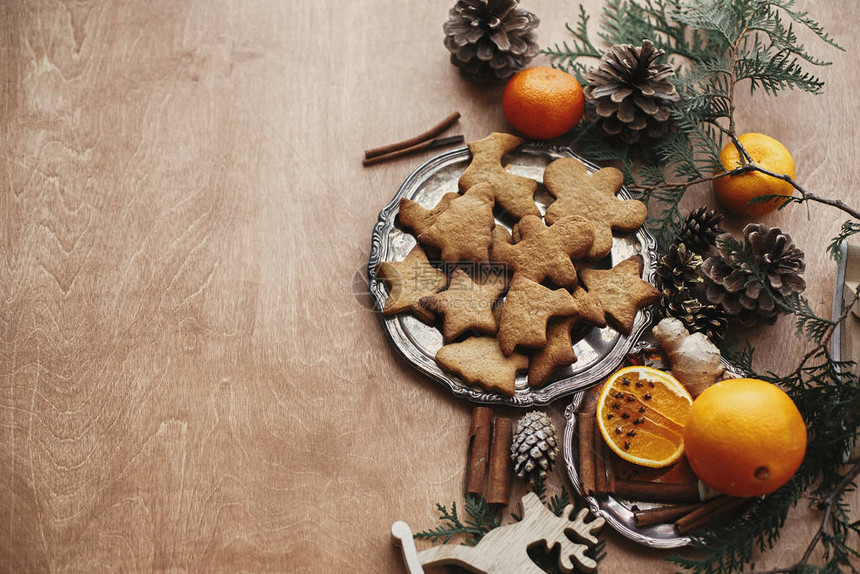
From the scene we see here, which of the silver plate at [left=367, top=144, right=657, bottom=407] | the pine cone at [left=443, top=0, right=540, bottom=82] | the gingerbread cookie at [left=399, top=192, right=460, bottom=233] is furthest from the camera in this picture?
the pine cone at [left=443, top=0, right=540, bottom=82]

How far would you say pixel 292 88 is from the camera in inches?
64.3

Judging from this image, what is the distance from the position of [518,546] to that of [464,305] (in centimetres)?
45

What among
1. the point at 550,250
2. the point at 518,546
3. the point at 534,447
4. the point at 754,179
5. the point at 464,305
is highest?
the point at 754,179

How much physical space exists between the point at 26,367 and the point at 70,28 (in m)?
0.85

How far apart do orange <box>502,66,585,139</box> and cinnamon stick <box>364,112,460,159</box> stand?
0.46 ft

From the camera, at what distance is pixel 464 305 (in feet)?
4.44

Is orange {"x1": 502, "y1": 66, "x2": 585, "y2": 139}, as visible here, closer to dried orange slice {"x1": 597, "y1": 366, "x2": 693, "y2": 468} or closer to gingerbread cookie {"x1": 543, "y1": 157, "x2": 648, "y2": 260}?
gingerbread cookie {"x1": 543, "y1": 157, "x2": 648, "y2": 260}

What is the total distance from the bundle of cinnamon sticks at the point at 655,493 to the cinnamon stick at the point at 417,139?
745 millimetres

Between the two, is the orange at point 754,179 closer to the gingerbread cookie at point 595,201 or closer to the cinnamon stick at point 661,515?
the gingerbread cookie at point 595,201

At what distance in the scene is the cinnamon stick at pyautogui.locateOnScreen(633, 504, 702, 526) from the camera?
4.07 feet

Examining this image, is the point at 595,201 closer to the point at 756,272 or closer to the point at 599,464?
the point at 756,272

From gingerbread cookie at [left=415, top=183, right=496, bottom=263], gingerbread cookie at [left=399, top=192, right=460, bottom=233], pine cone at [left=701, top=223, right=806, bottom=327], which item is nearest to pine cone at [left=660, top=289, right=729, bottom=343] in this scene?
pine cone at [left=701, top=223, right=806, bottom=327]

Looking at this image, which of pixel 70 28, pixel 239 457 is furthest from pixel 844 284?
pixel 70 28

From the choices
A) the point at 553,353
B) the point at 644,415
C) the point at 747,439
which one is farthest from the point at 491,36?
the point at 747,439
